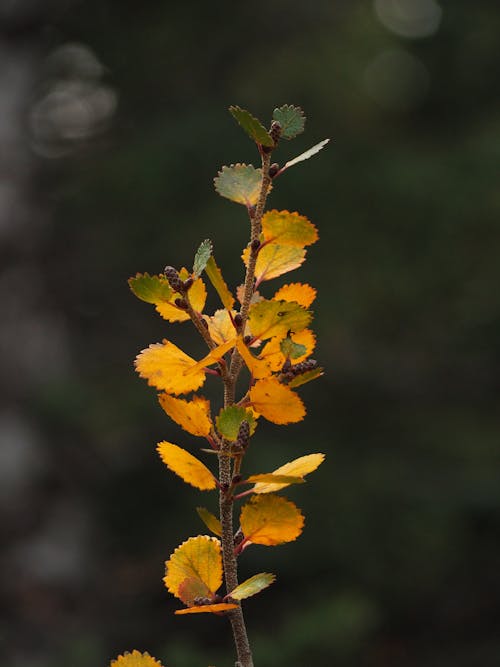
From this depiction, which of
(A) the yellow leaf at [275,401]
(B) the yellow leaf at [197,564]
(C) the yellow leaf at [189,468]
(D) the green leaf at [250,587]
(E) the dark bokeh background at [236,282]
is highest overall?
(E) the dark bokeh background at [236,282]

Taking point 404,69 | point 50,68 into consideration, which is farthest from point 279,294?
point 404,69

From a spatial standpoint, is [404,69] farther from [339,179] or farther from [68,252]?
[68,252]

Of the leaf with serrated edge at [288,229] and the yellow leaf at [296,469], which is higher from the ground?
the leaf with serrated edge at [288,229]

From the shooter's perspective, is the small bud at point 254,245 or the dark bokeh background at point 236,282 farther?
the dark bokeh background at point 236,282

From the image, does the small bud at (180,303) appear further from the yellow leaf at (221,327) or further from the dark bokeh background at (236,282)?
the dark bokeh background at (236,282)

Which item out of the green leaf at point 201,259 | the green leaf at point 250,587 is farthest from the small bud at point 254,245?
the green leaf at point 250,587

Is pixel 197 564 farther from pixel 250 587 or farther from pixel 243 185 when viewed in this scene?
pixel 243 185
